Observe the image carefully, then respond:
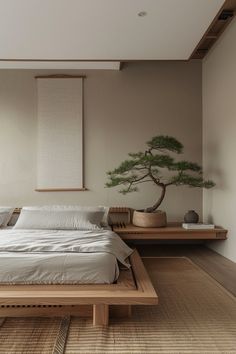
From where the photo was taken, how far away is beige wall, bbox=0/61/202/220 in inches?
167

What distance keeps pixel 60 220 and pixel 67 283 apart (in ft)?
4.66

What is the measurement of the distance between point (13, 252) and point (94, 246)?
0.60 metres

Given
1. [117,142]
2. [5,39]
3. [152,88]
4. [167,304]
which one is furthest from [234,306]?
[5,39]

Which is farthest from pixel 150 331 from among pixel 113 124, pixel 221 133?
pixel 113 124

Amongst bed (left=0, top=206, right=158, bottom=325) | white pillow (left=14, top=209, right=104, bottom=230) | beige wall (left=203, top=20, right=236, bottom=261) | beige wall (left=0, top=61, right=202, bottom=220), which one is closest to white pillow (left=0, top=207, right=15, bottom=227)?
white pillow (left=14, top=209, right=104, bottom=230)

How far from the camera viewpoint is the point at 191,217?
3926 millimetres

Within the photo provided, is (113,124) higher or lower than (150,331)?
higher

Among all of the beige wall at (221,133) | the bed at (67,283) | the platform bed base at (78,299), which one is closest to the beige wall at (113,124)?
the beige wall at (221,133)

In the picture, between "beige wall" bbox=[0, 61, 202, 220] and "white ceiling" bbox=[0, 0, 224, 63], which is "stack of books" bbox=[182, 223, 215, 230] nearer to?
"beige wall" bbox=[0, 61, 202, 220]

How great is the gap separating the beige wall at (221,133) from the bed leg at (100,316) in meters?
1.98

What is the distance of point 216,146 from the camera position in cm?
391

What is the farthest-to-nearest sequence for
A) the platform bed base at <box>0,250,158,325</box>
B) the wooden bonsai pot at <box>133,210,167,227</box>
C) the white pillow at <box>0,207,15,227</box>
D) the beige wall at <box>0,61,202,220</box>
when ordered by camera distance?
1. the beige wall at <box>0,61,202,220</box>
2. the wooden bonsai pot at <box>133,210,167,227</box>
3. the white pillow at <box>0,207,15,227</box>
4. the platform bed base at <box>0,250,158,325</box>

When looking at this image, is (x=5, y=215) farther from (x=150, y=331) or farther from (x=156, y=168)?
(x=150, y=331)

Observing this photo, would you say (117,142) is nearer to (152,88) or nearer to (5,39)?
(152,88)
